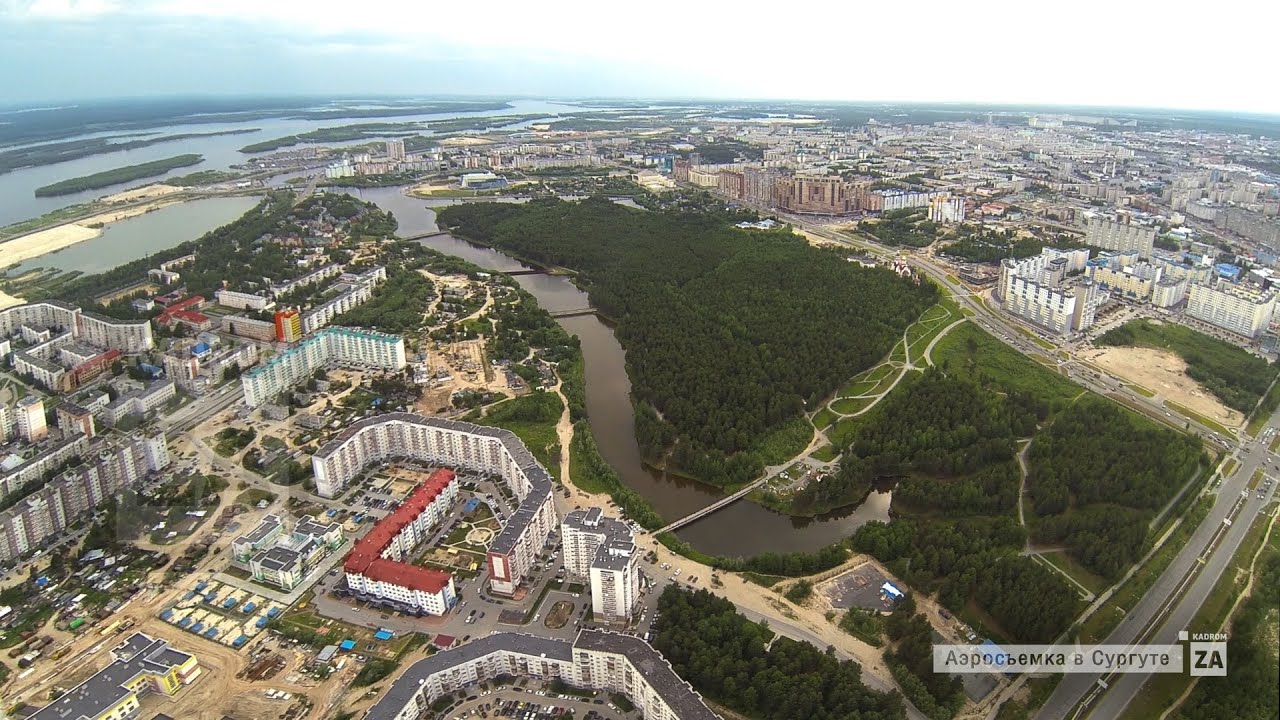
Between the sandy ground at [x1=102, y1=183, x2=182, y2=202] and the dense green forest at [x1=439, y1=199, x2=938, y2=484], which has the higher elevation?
the sandy ground at [x1=102, y1=183, x2=182, y2=202]

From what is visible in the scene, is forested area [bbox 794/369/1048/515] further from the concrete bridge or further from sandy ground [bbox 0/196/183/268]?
sandy ground [bbox 0/196/183/268]

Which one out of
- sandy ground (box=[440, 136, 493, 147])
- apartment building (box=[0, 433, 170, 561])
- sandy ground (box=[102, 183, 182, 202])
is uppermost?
sandy ground (box=[440, 136, 493, 147])

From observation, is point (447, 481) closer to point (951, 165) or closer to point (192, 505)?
point (192, 505)

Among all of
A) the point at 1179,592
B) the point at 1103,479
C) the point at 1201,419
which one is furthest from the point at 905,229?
the point at 1179,592

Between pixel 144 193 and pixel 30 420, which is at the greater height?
pixel 144 193

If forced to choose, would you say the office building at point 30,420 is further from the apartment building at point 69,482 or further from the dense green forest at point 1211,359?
the dense green forest at point 1211,359

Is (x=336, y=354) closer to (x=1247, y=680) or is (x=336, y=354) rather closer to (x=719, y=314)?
(x=719, y=314)

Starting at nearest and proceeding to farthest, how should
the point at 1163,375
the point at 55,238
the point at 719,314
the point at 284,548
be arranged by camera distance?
the point at 284,548, the point at 1163,375, the point at 719,314, the point at 55,238

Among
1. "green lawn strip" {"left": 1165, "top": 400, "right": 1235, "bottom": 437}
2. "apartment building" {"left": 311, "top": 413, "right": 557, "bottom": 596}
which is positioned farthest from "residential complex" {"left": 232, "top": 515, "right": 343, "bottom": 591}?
"green lawn strip" {"left": 1165, "top": 400, "right": 1235, "bottom": 437}
